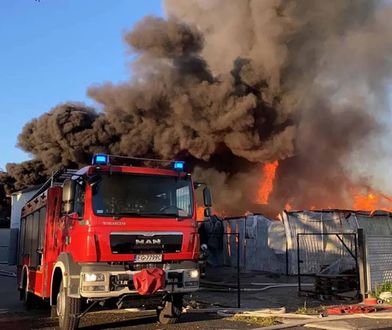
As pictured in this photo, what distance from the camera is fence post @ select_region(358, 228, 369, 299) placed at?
35.1ft

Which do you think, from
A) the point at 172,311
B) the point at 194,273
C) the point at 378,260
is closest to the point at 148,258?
the point at 194,273

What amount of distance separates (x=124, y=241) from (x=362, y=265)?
237 inches

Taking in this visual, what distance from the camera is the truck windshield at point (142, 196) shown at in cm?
731

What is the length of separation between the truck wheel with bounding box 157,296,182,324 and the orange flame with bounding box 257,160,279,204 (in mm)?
26383

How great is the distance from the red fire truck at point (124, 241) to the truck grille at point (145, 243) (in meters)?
0.01

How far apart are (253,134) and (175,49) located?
280 inches

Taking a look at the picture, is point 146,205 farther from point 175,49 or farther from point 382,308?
point 175,49

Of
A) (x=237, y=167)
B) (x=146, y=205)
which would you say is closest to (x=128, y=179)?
(x=146, y=205)

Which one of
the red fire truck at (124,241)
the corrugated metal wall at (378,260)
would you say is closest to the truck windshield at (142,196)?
the red fire truck at (124,241)

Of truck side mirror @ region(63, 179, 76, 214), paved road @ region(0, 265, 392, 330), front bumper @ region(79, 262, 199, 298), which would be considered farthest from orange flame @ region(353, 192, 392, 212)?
truck side mirror @ region(63, 179, 76, 214)

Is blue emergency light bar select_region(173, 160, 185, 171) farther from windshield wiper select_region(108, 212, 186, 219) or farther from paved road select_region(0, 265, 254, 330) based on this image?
paved road select_region(0, 265, 254, 330)

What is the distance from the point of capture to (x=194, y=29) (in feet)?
104

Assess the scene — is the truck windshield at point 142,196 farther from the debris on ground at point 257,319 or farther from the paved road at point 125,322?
the debris on ground at point 257,319

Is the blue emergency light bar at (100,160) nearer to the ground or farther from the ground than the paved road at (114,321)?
farther from the ground
